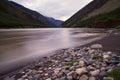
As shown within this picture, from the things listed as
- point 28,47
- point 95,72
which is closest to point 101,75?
point 95,72

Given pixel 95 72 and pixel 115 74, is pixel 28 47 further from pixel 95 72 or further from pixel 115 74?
pixel 115 74

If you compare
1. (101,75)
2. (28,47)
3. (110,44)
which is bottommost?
(28,47)

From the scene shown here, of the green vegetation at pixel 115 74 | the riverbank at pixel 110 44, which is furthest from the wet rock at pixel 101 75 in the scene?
the riverbank at pixel 110 44

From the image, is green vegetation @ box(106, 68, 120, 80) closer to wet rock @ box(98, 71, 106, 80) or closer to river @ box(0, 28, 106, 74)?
wet rock @ box(98, 71, 106, 80)

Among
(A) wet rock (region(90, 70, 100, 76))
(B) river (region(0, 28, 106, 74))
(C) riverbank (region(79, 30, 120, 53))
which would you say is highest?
(A) wet rock (region(90, 70, 100, 76))

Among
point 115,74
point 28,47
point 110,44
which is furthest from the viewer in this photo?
point 28,47

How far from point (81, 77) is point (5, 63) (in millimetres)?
6298

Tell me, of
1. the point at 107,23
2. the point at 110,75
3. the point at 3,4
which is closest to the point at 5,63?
the point at 110,75

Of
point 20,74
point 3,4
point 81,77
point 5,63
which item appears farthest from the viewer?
point 3,4

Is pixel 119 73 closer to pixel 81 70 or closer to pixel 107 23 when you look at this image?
pixel 81 70

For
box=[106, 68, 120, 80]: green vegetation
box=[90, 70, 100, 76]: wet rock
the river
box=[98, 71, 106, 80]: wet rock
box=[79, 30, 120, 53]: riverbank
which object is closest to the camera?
box=[106, 68, 120, 80]: green vegetation

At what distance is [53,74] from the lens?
8.91 metres

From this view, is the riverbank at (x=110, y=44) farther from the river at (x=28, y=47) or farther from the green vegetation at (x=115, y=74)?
the green vegetation at (x=115, y=74)

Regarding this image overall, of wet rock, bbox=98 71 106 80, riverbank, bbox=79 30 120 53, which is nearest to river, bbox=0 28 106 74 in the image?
riverbank, bbox=79 30 120 53
